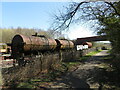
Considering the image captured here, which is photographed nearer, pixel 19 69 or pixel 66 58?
pixel 19 69

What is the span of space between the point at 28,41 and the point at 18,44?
93 cm

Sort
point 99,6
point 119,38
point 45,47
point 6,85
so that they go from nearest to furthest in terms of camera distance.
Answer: point 6,85 < point 119,38 < point 99,6 < point 45,47

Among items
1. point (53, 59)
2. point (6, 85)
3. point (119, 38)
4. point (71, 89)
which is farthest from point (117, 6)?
point (6, 85)

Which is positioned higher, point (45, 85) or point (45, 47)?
point (45, 47)

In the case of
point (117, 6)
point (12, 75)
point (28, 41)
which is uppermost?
point (117, 6)

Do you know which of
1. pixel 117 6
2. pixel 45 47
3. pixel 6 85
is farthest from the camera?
pixel 45 47

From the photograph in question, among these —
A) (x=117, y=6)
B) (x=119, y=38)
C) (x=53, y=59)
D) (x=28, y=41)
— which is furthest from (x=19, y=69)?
(x=117, y=6)

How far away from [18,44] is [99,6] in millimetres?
8366

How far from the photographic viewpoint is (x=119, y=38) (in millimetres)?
8188

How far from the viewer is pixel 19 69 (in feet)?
20.5

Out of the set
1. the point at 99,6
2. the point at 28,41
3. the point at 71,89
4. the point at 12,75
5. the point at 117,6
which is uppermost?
the point at 99,6

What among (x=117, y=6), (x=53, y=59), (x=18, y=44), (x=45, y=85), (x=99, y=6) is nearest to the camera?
(x=45, y=85)

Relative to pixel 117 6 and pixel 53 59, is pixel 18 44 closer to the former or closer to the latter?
pixel 53 59

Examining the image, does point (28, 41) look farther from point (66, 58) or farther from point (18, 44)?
point (66, 58)
